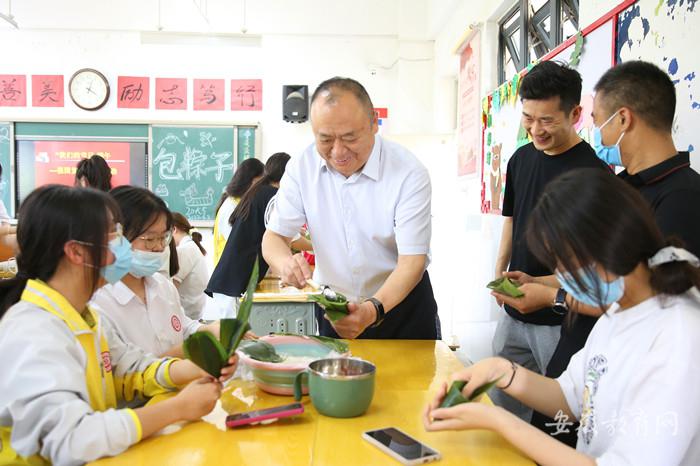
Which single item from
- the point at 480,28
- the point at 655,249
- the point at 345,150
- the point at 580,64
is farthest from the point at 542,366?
the point at 480,28

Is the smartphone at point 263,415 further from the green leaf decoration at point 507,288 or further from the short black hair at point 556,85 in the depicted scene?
the short black hair at point 556,85

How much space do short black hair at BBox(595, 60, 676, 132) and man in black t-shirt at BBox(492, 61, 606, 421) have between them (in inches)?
15.2

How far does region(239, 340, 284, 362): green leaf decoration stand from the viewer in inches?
57.0

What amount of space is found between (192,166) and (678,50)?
5278 mm

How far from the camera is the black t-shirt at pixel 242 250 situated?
345 cm

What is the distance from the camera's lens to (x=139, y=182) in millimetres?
6422

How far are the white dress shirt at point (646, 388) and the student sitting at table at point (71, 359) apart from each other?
29.2 inches

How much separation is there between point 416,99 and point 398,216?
4645mm

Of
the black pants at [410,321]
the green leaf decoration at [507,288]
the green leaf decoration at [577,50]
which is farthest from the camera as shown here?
the green leaf decoration at [577,50]

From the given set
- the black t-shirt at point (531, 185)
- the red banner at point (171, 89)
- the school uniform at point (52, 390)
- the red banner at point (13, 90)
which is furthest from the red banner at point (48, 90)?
the school uniform at point (52, 390)

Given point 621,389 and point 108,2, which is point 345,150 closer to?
point 621,389

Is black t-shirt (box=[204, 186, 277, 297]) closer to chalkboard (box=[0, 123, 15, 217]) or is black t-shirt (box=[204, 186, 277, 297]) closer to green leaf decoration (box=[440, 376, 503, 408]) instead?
green leaf decoration (box=[440, 376, 503, 408])

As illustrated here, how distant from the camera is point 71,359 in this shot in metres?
1.16

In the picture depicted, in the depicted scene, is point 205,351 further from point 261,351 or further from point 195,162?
point 195,162
